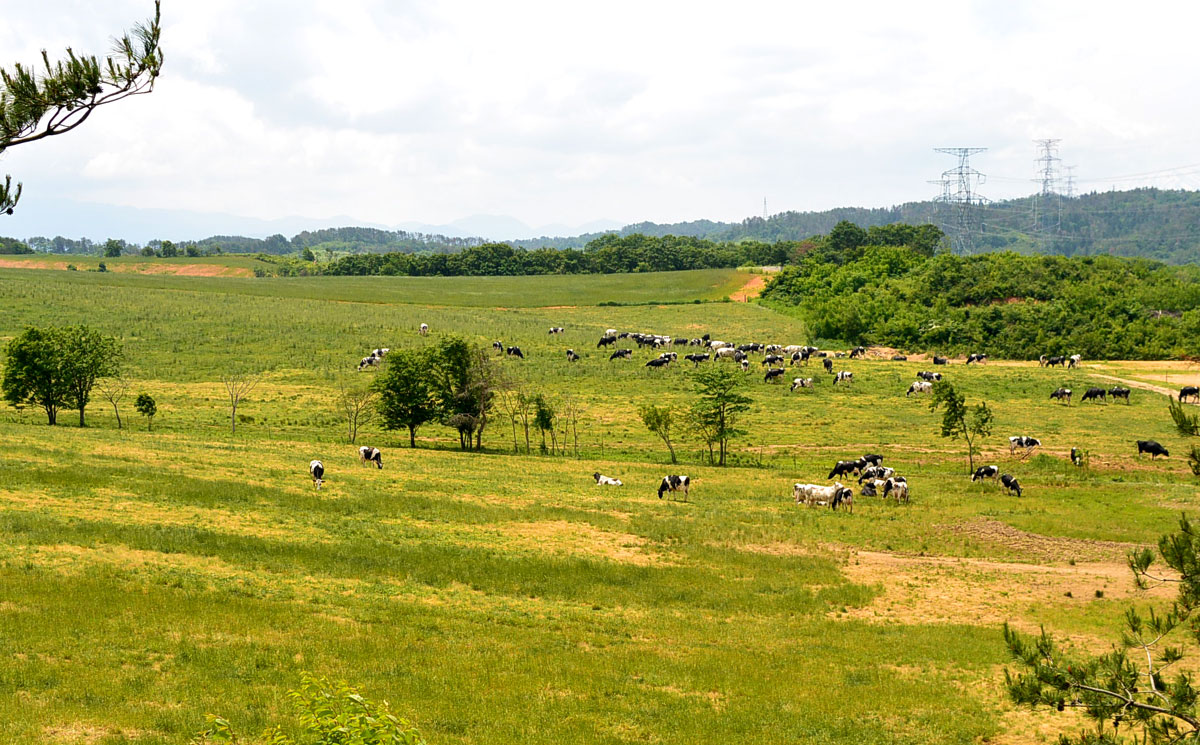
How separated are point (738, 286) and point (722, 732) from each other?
135 meters

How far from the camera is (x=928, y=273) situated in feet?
350

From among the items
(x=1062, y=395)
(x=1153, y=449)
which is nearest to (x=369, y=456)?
(x=1153, y=449)

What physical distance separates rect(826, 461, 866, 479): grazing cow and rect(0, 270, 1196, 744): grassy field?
2.38 meters

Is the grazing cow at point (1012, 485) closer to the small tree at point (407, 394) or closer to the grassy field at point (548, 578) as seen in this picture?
the grassy field at point (548, 578)

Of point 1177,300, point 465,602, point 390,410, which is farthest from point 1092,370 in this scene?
point 465,602

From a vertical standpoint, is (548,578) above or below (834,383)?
below

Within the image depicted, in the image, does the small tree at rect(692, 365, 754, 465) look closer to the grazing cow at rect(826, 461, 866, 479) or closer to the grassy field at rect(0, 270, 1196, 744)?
the grassy field at rect(0, 270, 1196, 744)

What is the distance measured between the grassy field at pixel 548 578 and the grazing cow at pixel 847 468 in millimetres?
2379

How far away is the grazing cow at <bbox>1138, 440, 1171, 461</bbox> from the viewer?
41031 millimetres

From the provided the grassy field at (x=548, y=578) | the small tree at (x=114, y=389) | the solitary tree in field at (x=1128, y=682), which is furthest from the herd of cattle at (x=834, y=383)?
the solitary tree in field at (x=1128, y=682)

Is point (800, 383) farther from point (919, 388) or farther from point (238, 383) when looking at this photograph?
point (238, 383)

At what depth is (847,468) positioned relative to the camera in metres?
37.8

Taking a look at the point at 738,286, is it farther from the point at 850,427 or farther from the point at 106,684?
the point at 106,684

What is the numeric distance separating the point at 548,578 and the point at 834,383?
1822 inches
